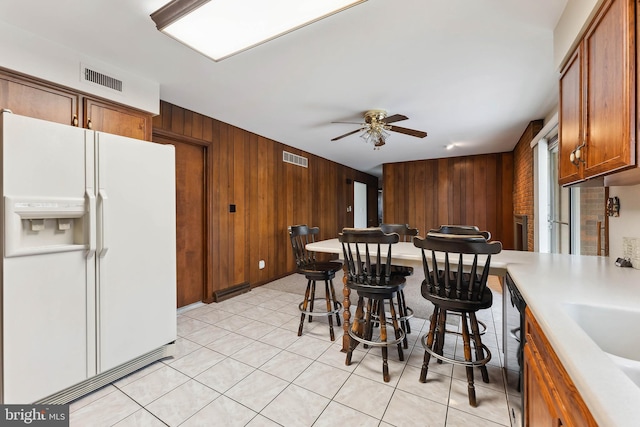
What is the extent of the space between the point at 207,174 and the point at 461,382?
3343 mm

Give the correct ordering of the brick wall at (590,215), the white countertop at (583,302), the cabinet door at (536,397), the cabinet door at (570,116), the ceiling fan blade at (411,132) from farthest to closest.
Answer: the ceiling fan blade at (411,132) → the brick wall at (590,215) → the cabinet door at (570,116) → the cabinet door at (536,397) → the white countertop at (583,302)

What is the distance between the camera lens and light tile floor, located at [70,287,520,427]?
155 cm

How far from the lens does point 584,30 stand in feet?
4.47

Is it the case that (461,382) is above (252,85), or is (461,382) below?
below

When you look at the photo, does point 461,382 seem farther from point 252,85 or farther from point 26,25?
point 26,25

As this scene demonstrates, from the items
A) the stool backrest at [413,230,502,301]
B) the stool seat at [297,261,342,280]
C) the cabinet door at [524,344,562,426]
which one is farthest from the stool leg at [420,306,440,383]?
the stool seat at [297,261,342,280]

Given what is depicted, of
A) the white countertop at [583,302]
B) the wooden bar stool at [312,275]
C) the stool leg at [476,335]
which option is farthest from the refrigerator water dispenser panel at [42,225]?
the stool leg at [476,335]

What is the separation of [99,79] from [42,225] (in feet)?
4.10

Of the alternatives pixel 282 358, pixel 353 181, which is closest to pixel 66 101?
pixel 282 358

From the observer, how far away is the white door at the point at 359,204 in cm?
758

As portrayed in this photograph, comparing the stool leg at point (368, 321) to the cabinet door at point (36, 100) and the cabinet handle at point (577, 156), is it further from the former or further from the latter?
the cabinet door at point (36, 100)

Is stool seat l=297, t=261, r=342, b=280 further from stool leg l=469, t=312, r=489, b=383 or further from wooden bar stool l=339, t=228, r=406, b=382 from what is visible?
stool leg l=469, t=312, r=489, b=383

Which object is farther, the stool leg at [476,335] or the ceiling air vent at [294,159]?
the ceiling air vent at [294,159]

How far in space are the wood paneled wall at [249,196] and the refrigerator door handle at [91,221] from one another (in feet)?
4.46
